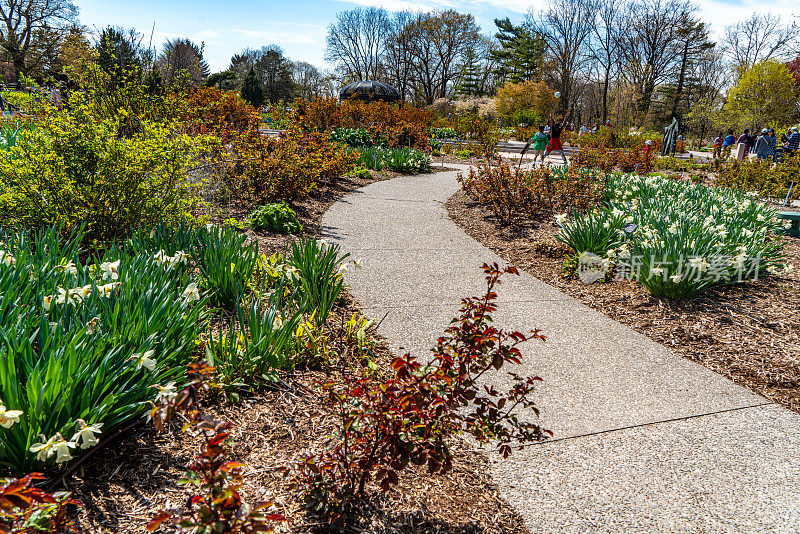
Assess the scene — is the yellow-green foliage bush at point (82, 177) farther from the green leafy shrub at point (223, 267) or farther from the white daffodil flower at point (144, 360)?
the white daffodil flower at point (144, 360)

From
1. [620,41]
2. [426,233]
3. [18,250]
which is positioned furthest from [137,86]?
[620,41]

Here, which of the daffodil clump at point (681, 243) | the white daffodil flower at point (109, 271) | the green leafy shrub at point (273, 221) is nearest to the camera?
the white daffodil flower at point (109, 271)

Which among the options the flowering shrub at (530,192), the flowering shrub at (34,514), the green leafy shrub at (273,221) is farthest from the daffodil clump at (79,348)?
the flowering shrub at (530,192)

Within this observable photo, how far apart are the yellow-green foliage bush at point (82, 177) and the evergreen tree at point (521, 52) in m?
47.2

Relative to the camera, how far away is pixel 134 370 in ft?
6.68

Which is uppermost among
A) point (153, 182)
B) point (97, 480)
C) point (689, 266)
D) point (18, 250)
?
point (153, 182)

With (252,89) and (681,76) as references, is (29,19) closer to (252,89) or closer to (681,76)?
(252,89)

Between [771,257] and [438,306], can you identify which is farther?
[771,257]

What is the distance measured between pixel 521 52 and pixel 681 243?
5002 centimetres

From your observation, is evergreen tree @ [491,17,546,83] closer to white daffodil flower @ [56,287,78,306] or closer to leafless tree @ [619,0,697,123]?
leafless tree @ [619,0,697,123]

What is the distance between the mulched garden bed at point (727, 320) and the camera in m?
3.40

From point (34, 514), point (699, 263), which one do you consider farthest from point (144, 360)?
point (699, 263)

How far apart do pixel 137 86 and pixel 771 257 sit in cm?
736

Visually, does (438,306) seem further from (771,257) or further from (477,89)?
(477,89)
